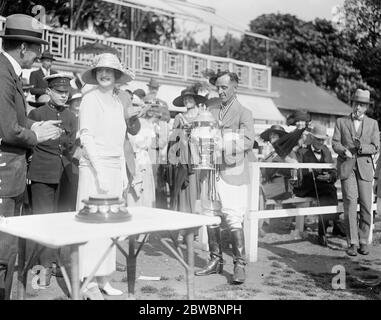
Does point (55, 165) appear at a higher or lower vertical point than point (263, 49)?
lower

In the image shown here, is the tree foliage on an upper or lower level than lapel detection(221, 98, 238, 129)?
upper

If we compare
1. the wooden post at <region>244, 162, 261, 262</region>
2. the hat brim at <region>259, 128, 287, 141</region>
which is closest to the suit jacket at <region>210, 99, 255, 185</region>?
the wooden post at <region>244, 162, 261, 262</region>

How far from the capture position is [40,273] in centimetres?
498

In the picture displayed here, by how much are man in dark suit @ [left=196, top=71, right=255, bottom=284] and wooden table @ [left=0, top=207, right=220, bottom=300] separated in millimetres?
1640

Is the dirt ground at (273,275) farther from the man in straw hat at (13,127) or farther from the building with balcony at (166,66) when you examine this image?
the building with balcony at (166,66)

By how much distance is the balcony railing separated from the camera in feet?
49.2

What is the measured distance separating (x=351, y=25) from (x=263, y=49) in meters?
35.0

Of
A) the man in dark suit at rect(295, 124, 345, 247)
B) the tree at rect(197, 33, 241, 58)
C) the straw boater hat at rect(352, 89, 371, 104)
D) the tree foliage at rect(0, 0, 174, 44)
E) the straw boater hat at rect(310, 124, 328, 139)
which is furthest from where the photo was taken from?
the tree at rect(197, 33, 241, 58)

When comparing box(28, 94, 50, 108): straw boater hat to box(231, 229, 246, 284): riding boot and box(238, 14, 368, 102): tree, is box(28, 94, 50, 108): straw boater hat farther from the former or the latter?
box(238, 14, 368, 102): tree

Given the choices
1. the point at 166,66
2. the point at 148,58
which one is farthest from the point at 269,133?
the point at 166,66

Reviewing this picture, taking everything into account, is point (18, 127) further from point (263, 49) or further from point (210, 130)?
point (263, 49)
